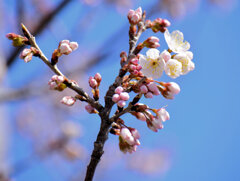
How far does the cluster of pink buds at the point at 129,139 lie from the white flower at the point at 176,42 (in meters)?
0.40

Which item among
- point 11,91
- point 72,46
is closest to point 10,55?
point 11,91

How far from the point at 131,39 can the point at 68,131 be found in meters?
2.67

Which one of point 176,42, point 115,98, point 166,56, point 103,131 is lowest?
point 103,131

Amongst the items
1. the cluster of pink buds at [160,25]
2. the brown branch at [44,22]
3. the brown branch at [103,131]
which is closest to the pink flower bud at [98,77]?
the brown branch at [103,131]

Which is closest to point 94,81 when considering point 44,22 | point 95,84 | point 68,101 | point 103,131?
point 95,84

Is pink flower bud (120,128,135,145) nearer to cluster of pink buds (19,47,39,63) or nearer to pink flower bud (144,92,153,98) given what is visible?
pink flower bud (144,92,153,98)

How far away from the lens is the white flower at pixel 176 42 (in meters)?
1.14

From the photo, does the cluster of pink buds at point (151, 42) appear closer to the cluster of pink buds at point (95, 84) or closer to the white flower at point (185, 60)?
the white flower at point (185, 60)

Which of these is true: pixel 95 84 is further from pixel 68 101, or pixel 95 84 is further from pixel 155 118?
pixel 155 118

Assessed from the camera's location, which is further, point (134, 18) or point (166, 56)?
point (134, 18)

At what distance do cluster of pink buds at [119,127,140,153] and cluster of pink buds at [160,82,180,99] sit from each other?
215 mm

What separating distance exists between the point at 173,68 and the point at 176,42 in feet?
0.69

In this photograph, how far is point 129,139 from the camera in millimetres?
1058

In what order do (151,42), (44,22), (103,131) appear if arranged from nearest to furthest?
(103,131), (151,42), (44,22)
